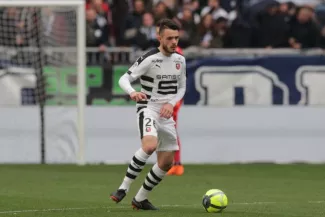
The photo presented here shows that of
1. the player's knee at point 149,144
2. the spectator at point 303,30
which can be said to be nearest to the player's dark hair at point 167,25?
the player's knee at point 149,144

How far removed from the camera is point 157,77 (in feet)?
37.0

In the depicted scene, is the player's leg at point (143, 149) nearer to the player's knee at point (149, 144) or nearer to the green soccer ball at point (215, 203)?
the player's knee at point (149, 144)

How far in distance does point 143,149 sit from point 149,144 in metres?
0.10

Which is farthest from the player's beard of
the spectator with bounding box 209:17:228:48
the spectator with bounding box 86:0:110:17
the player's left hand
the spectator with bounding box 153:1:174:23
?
the spectator with bounding box 86:0:110:17

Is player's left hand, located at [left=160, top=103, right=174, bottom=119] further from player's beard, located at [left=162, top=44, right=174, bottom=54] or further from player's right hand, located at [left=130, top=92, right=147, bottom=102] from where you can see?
player's beard, located at [left=162, top=44, right=174, bottom=54]

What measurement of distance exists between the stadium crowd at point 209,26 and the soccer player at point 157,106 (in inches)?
312

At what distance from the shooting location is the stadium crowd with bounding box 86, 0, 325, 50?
19531 mm

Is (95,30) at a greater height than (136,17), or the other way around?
(136,17)

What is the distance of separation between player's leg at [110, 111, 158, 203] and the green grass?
0.21 metres

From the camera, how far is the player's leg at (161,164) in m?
11.1

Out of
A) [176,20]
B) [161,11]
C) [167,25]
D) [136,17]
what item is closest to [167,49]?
[167,25]

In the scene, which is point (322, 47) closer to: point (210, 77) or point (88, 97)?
point (210, 77)

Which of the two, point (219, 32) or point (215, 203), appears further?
point (219, 32)

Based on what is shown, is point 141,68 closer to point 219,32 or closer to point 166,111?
point 166,111
